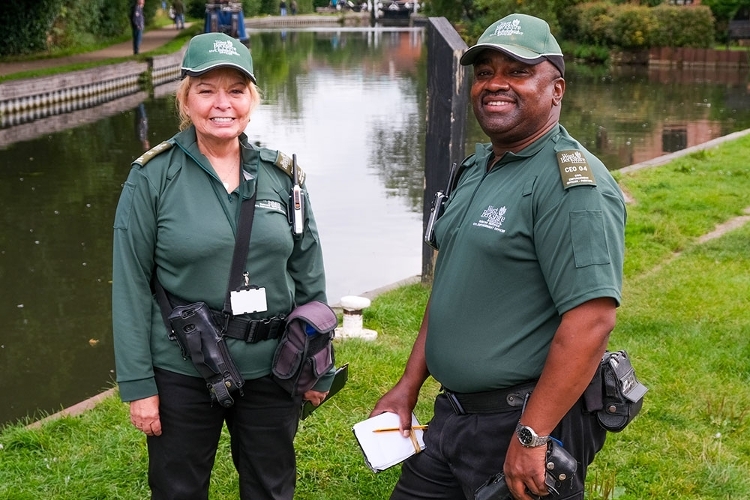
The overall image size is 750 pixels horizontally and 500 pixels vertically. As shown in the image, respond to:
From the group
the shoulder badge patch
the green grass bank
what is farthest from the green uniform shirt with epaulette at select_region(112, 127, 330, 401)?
the green grass bank

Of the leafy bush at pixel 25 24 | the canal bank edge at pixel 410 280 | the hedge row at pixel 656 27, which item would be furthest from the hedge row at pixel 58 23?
the canal bank edge at pixel 410 280

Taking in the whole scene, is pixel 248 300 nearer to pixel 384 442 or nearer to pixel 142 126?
pixel 384 442

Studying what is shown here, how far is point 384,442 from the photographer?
9.61 feet

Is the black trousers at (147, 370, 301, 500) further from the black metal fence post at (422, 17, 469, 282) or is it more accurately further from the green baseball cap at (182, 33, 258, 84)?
the black metal fence post at (422, 17, 469, 282)

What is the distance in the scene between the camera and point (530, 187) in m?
2.46

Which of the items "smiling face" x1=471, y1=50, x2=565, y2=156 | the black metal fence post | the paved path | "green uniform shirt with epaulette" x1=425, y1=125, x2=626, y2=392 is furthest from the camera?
the paved path

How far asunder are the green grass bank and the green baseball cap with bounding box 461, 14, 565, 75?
200cm

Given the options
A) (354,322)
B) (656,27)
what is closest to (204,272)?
(354,322)

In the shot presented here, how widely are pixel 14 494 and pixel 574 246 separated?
109 inches

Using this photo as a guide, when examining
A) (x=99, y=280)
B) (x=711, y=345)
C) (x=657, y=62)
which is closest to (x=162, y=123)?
(x=99, y=280)

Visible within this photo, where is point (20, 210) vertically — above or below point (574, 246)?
below

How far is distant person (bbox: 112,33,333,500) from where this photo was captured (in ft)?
9.45

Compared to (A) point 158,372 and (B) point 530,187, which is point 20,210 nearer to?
(A) point 158,372

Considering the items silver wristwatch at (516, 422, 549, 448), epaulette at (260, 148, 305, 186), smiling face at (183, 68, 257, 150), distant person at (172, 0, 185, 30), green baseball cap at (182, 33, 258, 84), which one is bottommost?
silver wristwatch at (516, 422, 549, 448)
